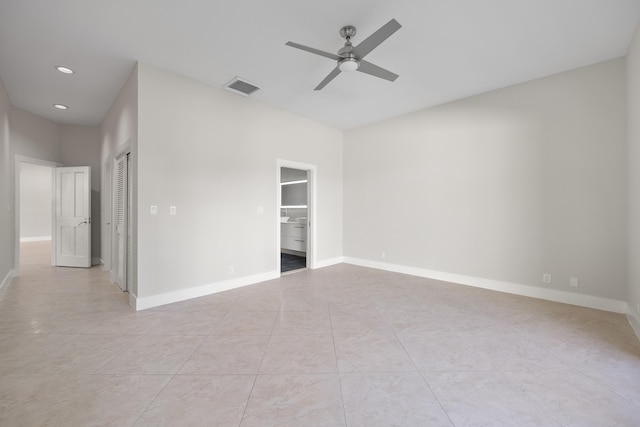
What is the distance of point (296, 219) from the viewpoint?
25.0 ft

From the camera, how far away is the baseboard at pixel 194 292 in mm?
3286

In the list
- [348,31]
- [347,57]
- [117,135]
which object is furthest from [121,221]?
[348,31]

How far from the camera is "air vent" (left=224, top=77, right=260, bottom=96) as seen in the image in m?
3.76

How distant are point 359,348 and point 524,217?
3.17 m

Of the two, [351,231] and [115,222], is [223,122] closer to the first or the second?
[115,222]

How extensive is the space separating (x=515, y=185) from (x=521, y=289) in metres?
1.50

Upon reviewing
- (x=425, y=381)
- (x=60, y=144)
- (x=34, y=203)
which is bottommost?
(x=425, y=381)

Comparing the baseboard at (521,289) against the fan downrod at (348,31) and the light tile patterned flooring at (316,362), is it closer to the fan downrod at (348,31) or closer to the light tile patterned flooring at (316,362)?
the light tile patterned flooring at (316,362)

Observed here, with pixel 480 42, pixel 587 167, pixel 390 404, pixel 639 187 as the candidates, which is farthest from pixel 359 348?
pixel 587 167

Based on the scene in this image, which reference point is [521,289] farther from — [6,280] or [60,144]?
[60,144]

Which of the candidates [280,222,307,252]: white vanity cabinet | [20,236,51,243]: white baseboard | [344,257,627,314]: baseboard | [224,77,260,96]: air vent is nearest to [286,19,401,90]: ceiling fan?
[224,77,260,96]: air vent

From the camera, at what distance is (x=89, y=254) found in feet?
Answer: 18.6

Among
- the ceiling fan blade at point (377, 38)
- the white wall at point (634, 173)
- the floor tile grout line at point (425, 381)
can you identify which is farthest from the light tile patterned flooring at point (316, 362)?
the ceiling fan blade at point (377, 38)

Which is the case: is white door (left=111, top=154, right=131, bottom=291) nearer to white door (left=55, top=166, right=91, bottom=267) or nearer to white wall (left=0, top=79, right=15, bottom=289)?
white wall (left=0, top=79, right=15, bottom=289)
